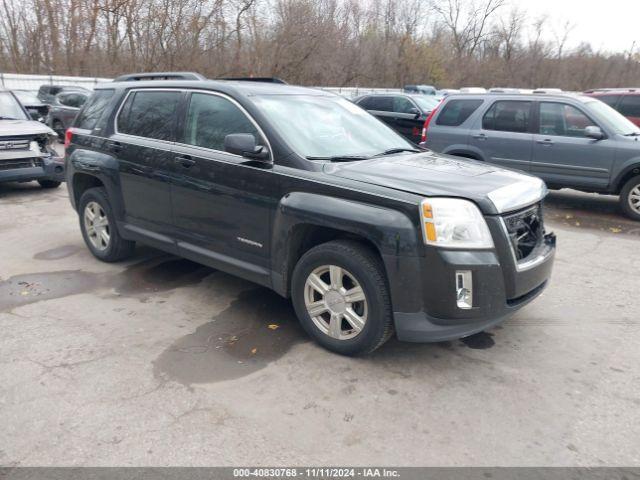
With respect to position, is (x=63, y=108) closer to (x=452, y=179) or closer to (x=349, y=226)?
(x=349, y=226)

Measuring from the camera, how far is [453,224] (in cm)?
327

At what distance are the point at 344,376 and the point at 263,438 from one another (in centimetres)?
80

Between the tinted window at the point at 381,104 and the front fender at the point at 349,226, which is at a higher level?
the tinted window at the point at 381,104

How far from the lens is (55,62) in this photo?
28.8 m

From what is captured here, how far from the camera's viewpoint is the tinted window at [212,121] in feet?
14.0

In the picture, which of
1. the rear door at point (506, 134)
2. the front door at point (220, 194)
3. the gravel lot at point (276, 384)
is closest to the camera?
the gravel lot at point (276, 384)

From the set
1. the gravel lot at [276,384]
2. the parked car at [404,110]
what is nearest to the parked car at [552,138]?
the gravel lot at [276,384]

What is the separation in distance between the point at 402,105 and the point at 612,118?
A: 6.71m

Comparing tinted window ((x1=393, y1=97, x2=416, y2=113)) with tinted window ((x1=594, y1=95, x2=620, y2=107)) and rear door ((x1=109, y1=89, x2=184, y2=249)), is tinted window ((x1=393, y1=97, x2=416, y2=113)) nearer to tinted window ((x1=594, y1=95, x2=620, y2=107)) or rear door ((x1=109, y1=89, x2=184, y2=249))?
tinted window ((x1=594, y1=95, x2=620, y2=107))

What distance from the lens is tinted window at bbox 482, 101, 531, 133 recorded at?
29.0ft

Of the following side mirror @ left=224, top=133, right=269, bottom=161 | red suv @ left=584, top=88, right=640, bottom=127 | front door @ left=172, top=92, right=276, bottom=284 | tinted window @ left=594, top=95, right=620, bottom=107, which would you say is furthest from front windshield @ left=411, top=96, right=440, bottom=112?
side mirror @ left=224, top=133, right=269, bottom=161

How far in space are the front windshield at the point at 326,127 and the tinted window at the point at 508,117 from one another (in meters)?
4.69

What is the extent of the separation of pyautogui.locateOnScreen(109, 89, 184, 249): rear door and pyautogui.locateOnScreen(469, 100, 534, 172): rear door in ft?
19.6

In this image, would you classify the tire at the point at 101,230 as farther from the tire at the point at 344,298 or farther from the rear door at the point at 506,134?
the rear door at the point at 506,134
